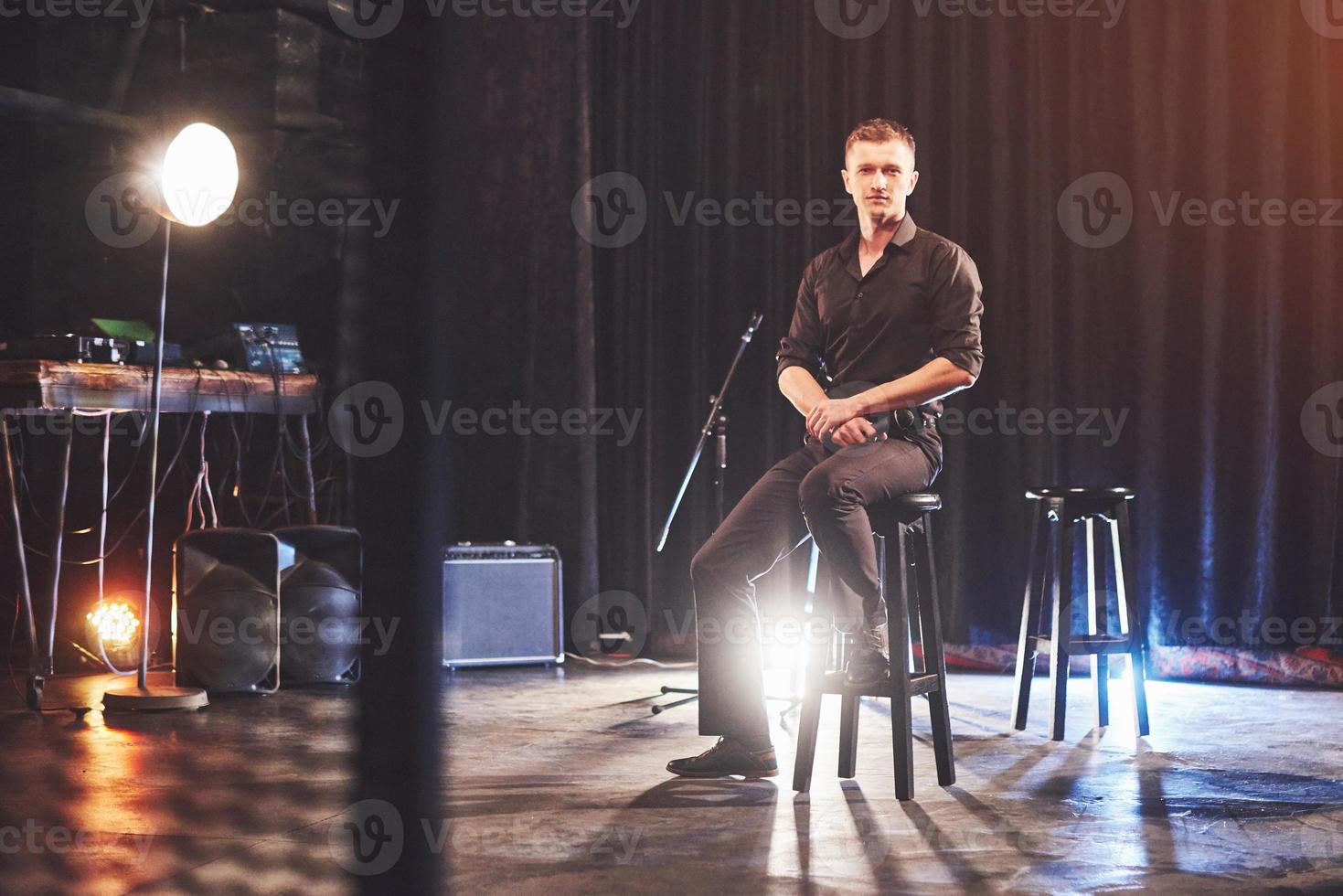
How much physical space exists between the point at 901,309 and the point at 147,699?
2648 millimetres

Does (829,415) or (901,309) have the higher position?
(901,309)

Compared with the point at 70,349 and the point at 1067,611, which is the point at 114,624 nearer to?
the point at 70,349

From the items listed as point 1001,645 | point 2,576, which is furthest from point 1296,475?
point 2,576

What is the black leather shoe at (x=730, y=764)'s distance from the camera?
308cm

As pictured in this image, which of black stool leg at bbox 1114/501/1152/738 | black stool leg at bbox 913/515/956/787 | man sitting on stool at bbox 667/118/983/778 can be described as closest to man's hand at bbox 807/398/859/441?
man sitting on stool at bbox 667/118/983/778

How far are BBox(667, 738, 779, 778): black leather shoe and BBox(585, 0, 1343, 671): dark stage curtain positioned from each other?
1942 millimetres

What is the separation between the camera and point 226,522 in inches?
218

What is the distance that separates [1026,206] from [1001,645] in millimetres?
1701

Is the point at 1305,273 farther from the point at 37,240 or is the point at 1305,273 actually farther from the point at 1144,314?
the point at 37,240

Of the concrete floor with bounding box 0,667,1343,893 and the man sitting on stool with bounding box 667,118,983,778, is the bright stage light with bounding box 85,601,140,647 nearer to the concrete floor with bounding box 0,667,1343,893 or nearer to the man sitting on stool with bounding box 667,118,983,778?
the concrete floor with bounding box 0,667,1343,893

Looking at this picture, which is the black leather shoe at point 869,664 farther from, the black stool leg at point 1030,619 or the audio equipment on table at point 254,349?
the audio equipment on table at point 254,349

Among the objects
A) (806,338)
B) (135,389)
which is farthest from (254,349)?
(806,338)

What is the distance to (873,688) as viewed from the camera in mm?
2885

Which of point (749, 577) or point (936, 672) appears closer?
point (936, 672)
